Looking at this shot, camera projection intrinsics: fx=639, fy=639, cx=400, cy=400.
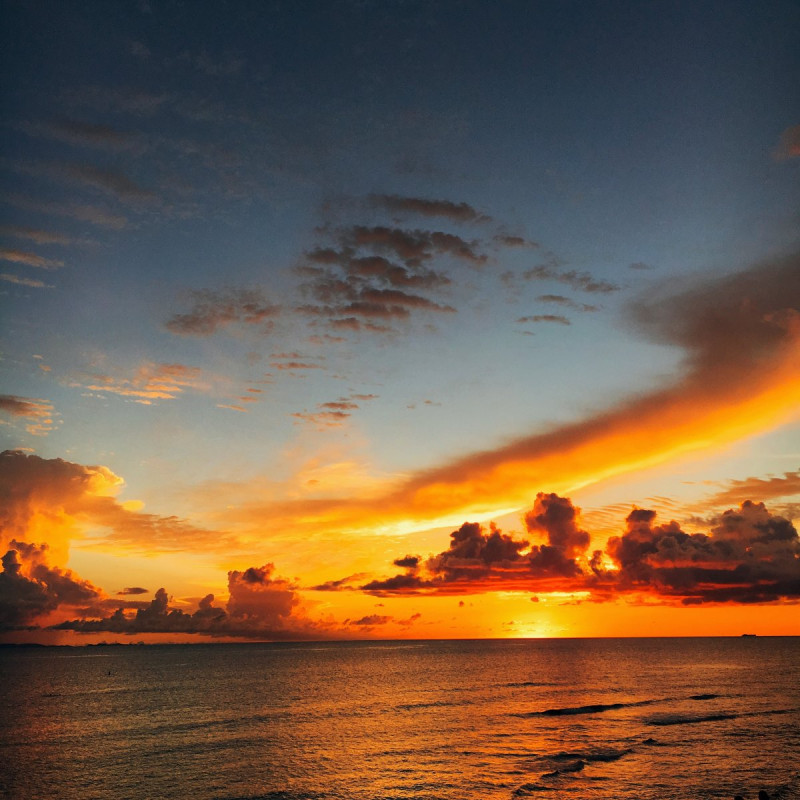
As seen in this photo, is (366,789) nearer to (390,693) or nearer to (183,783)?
(183,783)

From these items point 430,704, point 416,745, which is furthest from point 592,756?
point 430,704

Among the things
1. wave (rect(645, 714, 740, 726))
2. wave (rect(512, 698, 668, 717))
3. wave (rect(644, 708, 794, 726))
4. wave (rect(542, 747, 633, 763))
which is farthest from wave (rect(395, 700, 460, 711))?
wave (rect(542, 747, 633, 763))

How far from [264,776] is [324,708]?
61.9 m

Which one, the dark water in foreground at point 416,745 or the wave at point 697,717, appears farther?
the wave at point 697,717

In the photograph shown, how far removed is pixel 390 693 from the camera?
158875mm

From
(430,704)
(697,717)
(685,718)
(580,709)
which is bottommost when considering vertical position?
(430,704)

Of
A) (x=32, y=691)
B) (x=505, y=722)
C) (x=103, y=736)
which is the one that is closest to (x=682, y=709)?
(x=505, y=722)

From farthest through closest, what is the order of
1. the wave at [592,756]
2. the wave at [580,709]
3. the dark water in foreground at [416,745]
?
the wave at [580,709]
the wave at [592,756]
the dark water in foreground at [416,745]

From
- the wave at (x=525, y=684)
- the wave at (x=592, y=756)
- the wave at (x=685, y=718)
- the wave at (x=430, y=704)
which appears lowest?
the wave at (x=525, y=684)

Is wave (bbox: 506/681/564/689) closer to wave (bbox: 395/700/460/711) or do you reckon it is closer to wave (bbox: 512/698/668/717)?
Answer: wave (bbox: 395/700/460/711)

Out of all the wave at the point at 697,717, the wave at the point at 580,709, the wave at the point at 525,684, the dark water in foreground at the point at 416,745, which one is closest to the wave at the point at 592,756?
the dark water in foreground at the point at 416,745

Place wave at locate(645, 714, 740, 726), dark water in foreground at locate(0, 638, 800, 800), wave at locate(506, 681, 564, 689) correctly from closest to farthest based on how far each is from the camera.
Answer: dark water in foreground at locate(0, 638, 800, 800)
wave at locate(645, 714, 740, 726)
wave at locate(506, 681, 564, 689)

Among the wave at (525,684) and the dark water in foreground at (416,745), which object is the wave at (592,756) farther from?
the wave at (525,684)

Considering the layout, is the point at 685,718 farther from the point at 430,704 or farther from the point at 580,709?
the point at 430,704
